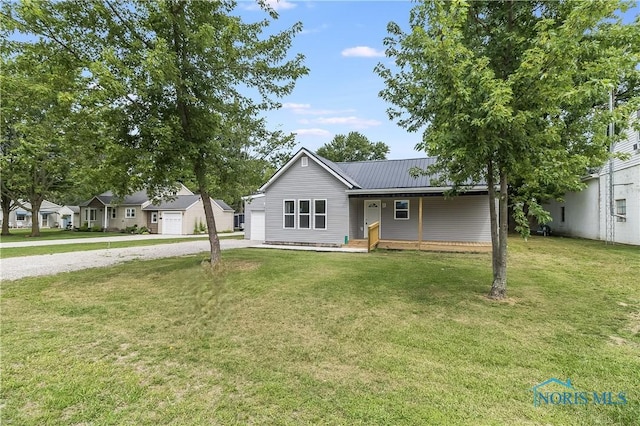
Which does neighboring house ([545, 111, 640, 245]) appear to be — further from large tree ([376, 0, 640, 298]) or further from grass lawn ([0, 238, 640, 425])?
large tree ([376, 0, 640, 298])

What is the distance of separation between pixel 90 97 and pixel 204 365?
5.81 meters

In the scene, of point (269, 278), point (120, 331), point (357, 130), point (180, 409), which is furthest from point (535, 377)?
point (357, 130)

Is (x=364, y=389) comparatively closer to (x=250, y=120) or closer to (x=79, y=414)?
(x=79, y=414)

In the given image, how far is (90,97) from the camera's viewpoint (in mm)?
6301

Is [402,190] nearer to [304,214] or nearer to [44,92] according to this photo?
[304,214]

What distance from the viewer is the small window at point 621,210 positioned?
1408 centimetres

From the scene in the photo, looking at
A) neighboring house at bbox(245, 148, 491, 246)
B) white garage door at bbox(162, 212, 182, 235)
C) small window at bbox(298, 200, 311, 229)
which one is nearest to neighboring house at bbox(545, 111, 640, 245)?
neighboring house at bbox(245, 148, 491, 246)

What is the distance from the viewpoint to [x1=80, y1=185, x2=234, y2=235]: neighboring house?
27.3 meters

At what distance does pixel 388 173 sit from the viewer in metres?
16.5

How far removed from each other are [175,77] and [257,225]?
45.6 ft

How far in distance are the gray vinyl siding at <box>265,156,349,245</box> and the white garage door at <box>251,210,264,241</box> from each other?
3.82 meters

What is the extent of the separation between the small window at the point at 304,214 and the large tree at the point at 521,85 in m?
9.87

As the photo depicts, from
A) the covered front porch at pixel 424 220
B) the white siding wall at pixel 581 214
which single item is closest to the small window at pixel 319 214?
the covered front porch at pixel 424 220

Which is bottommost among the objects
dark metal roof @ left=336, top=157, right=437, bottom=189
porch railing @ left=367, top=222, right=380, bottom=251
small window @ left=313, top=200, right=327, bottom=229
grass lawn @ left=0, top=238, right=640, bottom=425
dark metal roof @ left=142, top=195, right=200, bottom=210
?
grass lawn @ left=0, top=238, right=640, bottom=425
